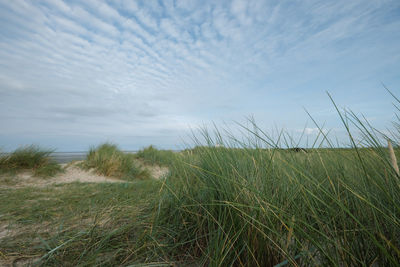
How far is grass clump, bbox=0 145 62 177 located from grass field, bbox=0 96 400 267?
4201 mm

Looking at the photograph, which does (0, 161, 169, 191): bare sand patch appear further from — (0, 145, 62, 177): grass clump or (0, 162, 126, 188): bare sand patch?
(0, 145, 62, 177): grass clump

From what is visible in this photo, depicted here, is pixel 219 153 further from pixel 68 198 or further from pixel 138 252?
pixel 68 198

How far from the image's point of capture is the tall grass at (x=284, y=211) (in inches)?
31.4

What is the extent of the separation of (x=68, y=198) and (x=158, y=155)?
19.4 ft

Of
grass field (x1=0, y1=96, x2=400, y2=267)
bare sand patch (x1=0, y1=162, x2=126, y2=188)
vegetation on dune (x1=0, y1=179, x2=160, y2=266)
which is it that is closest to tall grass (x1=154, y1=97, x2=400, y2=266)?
grass field (x1=0, y1=96, x2=400, y2=267)

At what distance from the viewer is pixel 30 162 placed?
580 centimetres

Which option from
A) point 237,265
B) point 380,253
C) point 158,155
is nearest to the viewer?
point 380,253

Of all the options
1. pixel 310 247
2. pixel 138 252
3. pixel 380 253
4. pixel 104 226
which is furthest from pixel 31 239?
pixel 380 253

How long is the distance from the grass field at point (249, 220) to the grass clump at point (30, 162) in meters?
4.20

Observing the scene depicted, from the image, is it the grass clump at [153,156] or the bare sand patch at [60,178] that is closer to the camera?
the bare sand patch at [60,178]

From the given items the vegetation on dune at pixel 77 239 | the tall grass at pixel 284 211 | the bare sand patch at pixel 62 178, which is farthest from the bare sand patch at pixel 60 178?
the tall grass at pixel 284 211

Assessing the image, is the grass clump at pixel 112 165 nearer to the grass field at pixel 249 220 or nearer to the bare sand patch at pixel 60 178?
the bare sand patch at pixel 60 178

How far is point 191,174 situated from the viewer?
6.23ft

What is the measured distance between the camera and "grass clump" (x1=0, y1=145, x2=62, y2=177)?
5543 mm
